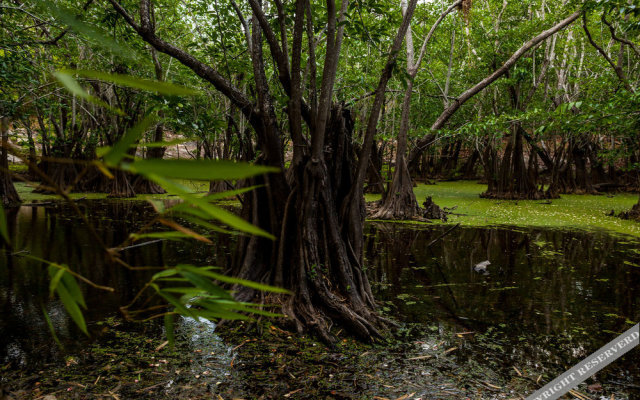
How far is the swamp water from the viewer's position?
2711mm

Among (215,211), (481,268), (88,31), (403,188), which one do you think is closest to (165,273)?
(215,211)

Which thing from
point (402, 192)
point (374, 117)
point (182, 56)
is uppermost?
point (182, 56)

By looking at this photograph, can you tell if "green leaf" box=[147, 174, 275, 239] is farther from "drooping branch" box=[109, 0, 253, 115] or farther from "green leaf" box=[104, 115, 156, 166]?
"drooping branch" box=[109, 0, 253, 115]

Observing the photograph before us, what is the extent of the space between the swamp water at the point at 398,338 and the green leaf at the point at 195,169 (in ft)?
1.91

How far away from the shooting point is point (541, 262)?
641 cm

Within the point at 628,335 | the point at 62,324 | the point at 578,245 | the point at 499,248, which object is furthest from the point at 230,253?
the point at 578,245

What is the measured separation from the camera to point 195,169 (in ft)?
1.74

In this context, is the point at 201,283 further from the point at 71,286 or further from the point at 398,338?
the point at 398,338

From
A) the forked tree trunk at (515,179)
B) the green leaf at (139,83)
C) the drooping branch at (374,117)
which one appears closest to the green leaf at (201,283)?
the green leaf at (139,83)

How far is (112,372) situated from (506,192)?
16.3m

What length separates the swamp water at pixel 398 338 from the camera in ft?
8.89

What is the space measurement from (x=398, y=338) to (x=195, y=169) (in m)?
3.34

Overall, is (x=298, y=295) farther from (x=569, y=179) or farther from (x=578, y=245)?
(x=569, y=179)

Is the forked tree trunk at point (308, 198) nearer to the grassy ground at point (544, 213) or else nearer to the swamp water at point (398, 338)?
the swamp water at point (398, 338)
